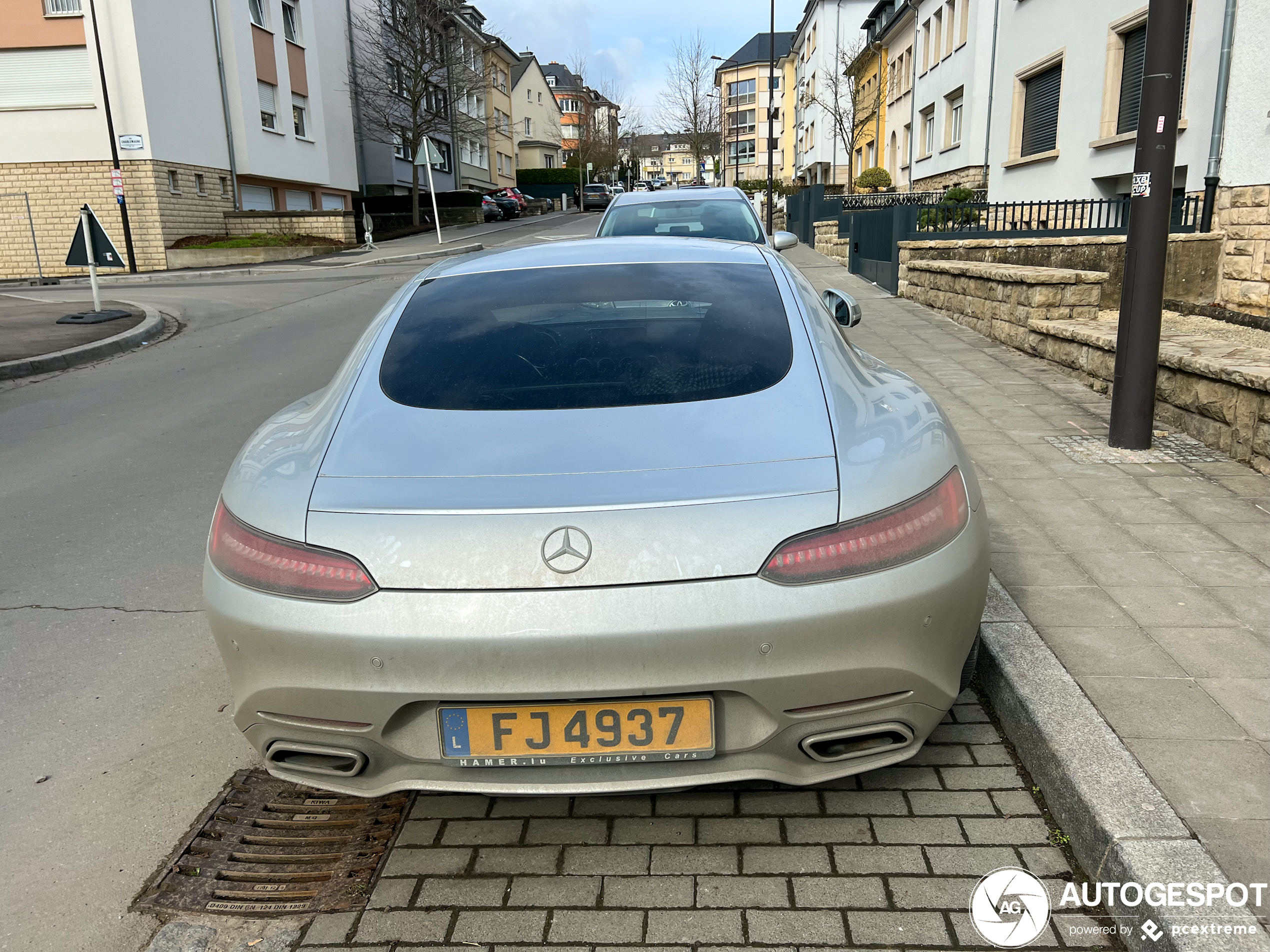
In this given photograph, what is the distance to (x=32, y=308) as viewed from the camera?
53.0 ft

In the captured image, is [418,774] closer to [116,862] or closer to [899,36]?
[116,862]

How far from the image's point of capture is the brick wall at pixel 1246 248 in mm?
9281

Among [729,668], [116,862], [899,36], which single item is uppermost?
[899,36]

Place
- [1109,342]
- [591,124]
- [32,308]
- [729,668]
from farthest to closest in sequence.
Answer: [591,124]
[32,308]
[1109,342]
[729,668]

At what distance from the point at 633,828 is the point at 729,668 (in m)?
0.74

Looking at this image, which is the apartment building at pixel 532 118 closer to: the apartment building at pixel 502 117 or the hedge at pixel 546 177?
the hedge at pixel 546 177

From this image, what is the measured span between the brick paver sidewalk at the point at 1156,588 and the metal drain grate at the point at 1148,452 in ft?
0.07

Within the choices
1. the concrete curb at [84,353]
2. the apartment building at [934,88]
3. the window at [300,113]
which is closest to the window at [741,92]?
the apartment building at [934,88]

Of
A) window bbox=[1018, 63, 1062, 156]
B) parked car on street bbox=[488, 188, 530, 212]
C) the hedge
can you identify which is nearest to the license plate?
window bbox=[1018, 63, 1062, 156]

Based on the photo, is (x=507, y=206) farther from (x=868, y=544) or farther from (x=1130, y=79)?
(x=868, y=544)

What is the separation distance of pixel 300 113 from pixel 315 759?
121 ft

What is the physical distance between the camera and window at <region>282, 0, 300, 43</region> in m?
34.5

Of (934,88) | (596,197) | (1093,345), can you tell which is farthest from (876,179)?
(596,197)

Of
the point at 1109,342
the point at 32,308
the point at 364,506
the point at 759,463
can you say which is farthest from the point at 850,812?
the point at 32,308
